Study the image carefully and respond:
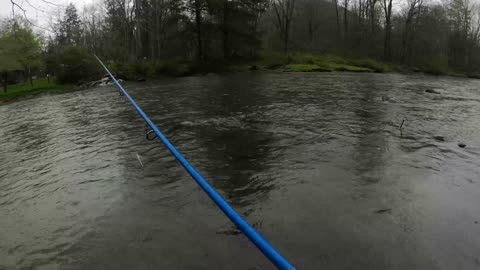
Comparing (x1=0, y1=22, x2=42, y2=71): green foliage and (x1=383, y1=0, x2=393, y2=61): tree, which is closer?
(x1=0, y1=22, x2=42, y2=71): green foliage

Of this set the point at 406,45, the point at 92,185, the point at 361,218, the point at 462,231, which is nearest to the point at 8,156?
the point at 92,185

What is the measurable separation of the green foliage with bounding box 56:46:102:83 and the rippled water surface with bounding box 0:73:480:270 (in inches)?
682

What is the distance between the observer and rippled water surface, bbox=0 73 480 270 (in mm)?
2904

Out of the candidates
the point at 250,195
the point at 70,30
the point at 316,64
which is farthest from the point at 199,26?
the point at 70,30

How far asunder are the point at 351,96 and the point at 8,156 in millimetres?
11656

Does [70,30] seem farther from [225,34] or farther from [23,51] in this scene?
[225,34]

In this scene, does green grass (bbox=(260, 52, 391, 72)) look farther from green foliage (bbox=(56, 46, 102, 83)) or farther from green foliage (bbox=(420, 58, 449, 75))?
green foliage (bbox=(56, 46, 102, 83))

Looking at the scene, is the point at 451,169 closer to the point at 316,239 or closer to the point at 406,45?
the point at 316,239

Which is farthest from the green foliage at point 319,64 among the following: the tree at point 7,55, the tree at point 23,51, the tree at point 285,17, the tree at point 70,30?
the tree at point 70,30

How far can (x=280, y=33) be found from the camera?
43.0m

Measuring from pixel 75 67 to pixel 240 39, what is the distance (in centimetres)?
1813

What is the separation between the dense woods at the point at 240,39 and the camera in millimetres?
26906

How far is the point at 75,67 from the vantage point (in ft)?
76.6

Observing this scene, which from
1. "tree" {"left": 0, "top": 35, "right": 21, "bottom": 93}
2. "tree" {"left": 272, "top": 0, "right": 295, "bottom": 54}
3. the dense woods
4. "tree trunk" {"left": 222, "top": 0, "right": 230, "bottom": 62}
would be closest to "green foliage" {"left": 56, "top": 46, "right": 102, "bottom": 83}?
the dense woods
